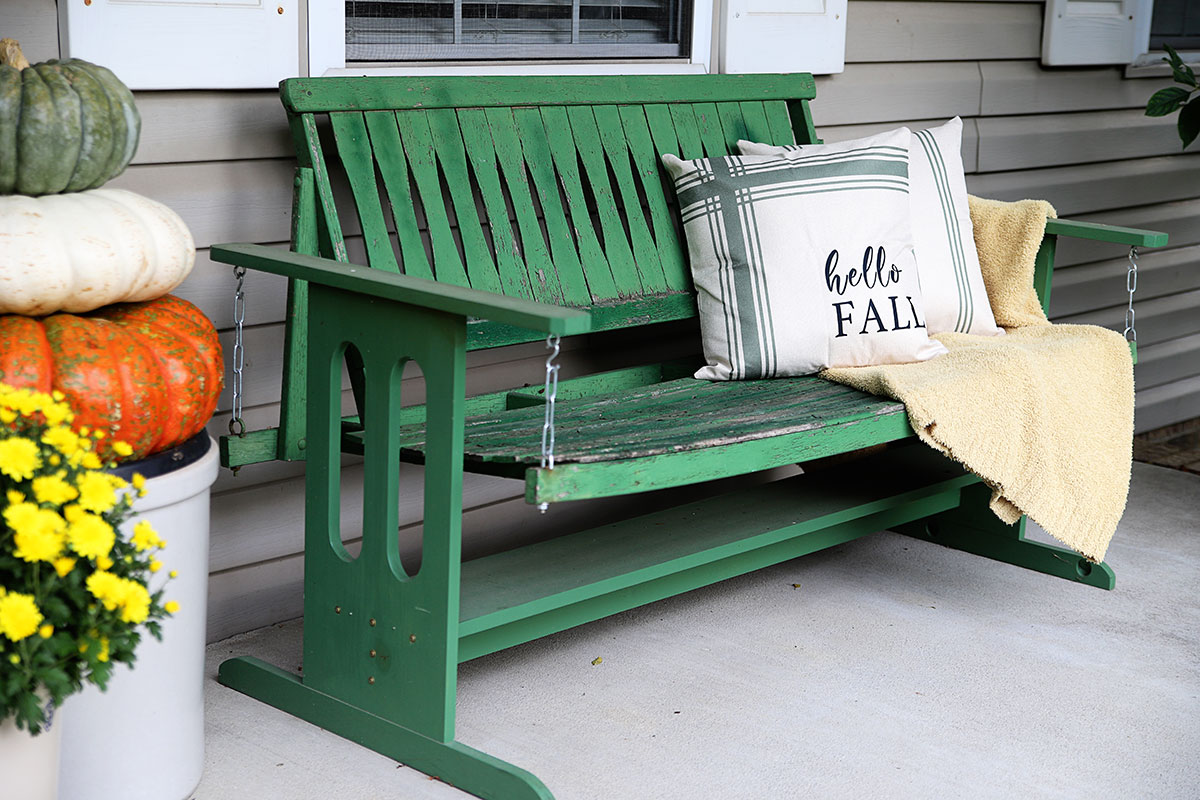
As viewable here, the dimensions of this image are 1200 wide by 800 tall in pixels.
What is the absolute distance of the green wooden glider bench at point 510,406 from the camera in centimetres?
186

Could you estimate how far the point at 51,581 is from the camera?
133 cm

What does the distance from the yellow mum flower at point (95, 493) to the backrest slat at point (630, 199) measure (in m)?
1.39

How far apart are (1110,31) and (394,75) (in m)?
2.43

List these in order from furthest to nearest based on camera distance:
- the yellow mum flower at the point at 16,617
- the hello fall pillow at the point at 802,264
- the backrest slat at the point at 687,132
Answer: the backrest slat at the point at 687,132 < the hello fall pillow at the point at 802,264 < the yellow mum flower at the point at 16,617

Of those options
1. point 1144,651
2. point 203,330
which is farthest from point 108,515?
point 1144,651

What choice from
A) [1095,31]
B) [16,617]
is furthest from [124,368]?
[1095,31]

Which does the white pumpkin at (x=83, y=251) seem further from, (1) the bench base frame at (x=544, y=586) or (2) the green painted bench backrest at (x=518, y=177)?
(1) the bench base frame at (x=544, y=586)

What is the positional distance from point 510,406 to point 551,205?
380 mm

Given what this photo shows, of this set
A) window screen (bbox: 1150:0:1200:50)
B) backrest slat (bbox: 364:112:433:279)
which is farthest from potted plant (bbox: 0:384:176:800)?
window screen (bbox: 1150:0:1200:50)

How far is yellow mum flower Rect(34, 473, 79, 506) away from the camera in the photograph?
4.36ft

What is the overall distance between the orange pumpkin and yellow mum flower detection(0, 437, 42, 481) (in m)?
0.26

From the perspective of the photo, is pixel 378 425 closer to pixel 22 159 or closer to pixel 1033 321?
pixel 22 159

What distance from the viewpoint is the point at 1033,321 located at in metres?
2.89

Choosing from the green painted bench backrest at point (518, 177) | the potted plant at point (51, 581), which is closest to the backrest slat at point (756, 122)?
the green painted bench backrest at point (518, 177)
